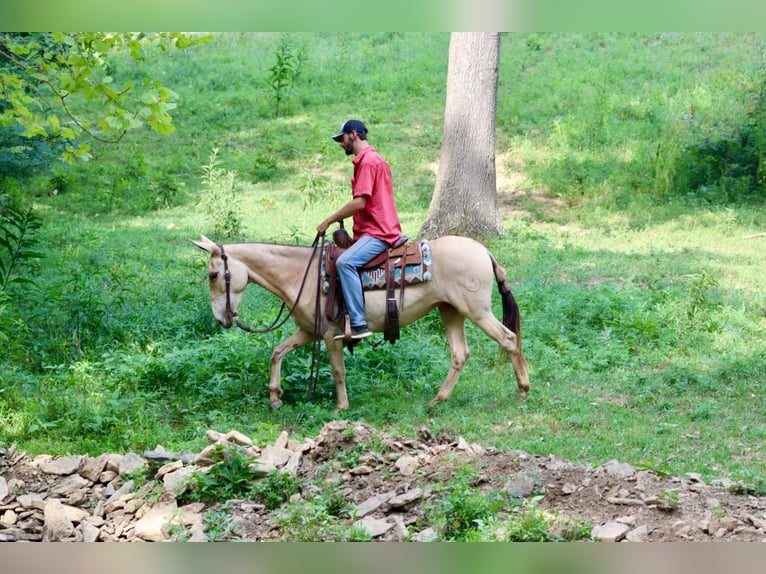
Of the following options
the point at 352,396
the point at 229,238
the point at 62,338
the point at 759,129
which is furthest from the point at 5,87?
the point at 759,129

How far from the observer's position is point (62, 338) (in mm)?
9969

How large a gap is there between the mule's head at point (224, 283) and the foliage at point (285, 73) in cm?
1215

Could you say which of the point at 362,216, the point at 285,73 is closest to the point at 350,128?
the point at 362,216

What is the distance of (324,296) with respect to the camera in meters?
8.67

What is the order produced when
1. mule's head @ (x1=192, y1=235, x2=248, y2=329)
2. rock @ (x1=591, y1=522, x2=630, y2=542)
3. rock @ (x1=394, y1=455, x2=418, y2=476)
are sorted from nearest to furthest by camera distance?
rock @ (x1=591, y1=522, x2=630, y2=542)
rock @ (x1=394, y1=455, x2=418, y2=476)
mule's head @ (x1=192, y1=235, x2=248, y2=329)

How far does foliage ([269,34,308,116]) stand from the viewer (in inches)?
802

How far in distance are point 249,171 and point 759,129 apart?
31.8 feet

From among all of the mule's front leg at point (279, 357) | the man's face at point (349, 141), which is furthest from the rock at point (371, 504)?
the man's face at point (349, 141)

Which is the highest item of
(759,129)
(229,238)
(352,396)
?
(759,129)

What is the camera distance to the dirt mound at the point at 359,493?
559cm

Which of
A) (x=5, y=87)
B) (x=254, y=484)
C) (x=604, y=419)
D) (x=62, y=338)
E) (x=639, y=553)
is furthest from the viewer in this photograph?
(x=62, y=338)

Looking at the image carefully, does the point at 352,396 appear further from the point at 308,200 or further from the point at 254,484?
the point at 308,200

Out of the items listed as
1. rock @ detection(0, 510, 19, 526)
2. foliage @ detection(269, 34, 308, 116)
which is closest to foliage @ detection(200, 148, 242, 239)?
foliage @ detection(269, 34, 308, 116)

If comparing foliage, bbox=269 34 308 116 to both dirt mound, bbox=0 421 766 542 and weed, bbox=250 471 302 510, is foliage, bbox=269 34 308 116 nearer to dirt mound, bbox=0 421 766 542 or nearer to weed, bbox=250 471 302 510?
dirt mound, bbox=0 421 766 542
